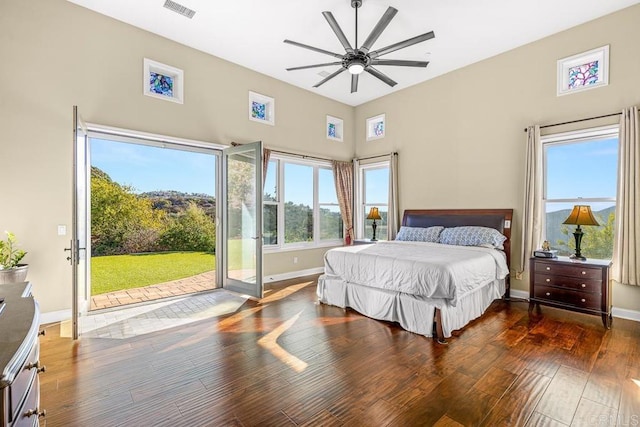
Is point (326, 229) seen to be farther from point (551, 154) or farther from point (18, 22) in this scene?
point (18, 22)

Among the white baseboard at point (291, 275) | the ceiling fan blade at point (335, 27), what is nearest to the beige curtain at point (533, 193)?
the ceiling fan blade at point (335, 27)

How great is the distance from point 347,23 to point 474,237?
136 inches

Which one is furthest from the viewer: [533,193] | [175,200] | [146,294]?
[175,200]

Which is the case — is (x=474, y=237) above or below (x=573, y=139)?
below

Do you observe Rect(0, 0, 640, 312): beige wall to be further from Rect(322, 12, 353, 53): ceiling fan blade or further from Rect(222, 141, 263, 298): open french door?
Rect(322, 12, 353, 53): ceiling fan blade

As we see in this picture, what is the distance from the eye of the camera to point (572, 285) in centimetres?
372

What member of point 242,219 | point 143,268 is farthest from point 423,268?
point 143,268

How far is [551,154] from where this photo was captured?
14.7 ft

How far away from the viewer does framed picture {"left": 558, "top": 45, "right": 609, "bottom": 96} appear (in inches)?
156

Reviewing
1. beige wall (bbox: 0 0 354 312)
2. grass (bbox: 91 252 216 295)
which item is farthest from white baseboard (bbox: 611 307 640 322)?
grass (bbox: 91 252 216 295)

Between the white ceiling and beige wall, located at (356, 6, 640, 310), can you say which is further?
beige wall, located at (356, 6, 640, 310)

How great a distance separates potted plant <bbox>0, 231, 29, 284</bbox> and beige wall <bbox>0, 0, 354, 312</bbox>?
115mm

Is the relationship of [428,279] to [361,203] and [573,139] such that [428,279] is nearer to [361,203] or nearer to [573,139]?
[573,139]

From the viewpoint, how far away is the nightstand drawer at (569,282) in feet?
11.7
